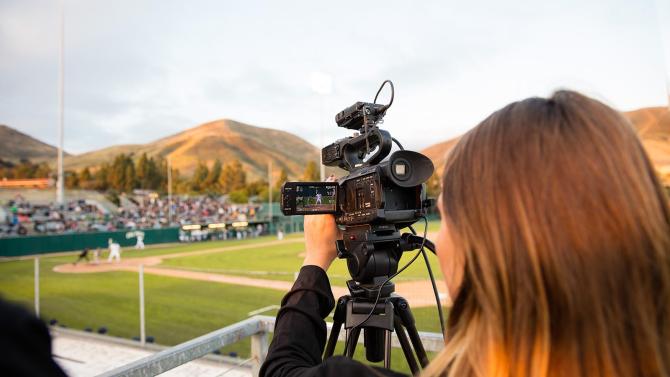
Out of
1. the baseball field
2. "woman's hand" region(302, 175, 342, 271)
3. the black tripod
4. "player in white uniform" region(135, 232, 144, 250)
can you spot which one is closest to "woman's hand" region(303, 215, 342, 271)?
"woman's hand" region(302, 175, 342, 271)

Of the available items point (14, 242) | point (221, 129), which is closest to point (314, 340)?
point (14, 242)

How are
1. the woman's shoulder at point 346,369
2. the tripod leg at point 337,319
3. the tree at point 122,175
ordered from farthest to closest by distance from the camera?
1. the tree at point 122,175
2. the tripod leg at point 337,319
3. the woman's shoulder at point 346,369

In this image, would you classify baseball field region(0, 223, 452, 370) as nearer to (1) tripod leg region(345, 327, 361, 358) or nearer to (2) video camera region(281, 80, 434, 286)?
(1) tripod leg region(345, 327, 361, 358)

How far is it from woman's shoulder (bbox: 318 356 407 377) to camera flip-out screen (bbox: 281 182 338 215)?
0.64 meters

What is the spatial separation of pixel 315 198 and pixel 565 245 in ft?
3.03

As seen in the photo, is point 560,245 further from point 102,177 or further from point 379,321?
point 102,177

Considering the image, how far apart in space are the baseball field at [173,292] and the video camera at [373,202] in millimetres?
3723

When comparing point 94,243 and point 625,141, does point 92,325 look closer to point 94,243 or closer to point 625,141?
point 625,141

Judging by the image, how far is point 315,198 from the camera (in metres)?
1.47

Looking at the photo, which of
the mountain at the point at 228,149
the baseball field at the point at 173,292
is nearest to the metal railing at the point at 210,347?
the baseball field at the point at 173,292

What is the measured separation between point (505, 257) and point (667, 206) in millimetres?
279

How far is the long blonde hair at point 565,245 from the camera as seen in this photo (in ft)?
2.10

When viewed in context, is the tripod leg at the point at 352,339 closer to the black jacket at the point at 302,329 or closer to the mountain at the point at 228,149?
the black jacket at the point at 302,329

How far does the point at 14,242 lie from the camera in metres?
20.0
